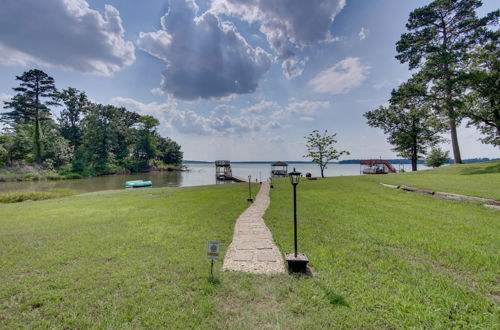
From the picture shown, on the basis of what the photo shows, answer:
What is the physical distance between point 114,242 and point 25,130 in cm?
4623

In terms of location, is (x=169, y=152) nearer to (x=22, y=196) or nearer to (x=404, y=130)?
(x=22, y=196)

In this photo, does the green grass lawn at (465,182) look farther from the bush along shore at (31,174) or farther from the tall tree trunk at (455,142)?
the bush along shore at (31,174)

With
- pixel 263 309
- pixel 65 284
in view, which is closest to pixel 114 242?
pixel 65 284

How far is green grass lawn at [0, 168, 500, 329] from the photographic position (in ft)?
7.24

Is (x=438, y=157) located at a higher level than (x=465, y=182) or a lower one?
higher

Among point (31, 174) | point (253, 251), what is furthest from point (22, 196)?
point (31, 174)

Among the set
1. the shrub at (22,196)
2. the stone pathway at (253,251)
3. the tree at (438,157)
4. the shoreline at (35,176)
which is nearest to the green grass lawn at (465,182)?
the stone pathway at (253,251)

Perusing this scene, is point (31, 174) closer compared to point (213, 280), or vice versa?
point (213, 280)

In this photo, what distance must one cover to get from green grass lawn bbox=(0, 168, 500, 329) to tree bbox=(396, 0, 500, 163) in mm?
16264

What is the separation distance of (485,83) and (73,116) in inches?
2599

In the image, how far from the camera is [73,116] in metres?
43.8

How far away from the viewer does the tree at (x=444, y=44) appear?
50.9 ft

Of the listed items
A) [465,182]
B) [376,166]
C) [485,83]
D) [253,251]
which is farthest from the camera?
[376,166]

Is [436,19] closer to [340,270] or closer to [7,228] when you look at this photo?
[340,270]
